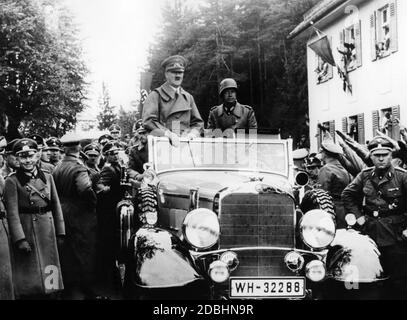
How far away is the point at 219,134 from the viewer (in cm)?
638

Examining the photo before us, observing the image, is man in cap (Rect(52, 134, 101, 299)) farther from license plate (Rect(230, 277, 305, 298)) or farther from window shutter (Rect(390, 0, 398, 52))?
window shutter (Rect(390, 0, 398, 52))

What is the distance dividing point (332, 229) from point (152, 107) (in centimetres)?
265

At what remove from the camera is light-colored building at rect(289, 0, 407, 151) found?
13289mm

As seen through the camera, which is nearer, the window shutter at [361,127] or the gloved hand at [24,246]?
the gloved hand at [24,246]

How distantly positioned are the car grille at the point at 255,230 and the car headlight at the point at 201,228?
18 cm

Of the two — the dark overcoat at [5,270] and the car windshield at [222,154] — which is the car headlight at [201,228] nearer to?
the car windshield at [222,154]

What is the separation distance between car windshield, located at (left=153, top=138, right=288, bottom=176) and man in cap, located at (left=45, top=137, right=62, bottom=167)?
2220 millimetres

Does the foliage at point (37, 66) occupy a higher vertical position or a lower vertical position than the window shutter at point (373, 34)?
lower

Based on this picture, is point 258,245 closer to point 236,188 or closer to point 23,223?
point 236,188

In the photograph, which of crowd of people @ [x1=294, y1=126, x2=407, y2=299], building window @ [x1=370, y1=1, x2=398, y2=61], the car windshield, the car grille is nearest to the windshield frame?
the car windshield

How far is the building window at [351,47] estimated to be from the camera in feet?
51.6

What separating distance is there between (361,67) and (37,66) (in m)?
9.51

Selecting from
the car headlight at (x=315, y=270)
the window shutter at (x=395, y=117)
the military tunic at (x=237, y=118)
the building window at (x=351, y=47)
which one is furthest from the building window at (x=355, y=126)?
the car headlight at (x=315, y=270)
